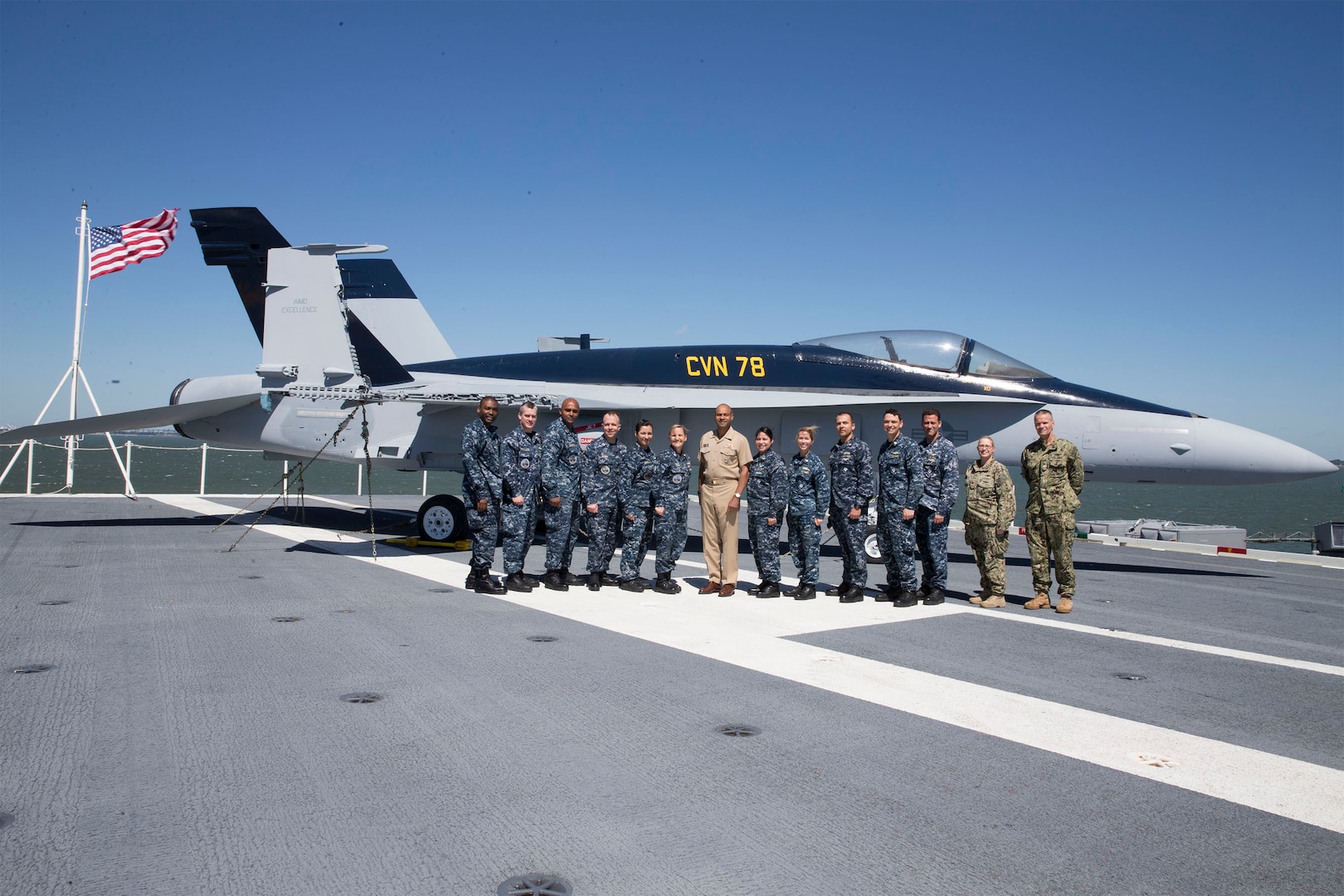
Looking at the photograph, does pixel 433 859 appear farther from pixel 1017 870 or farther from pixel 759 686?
pixel 759 686

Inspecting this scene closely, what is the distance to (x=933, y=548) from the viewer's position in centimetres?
756

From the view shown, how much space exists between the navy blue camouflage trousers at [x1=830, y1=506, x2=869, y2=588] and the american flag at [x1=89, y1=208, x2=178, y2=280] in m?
17.9

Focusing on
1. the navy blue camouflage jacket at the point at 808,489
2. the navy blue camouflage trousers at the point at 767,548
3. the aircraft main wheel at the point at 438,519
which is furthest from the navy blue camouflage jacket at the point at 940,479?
the aircraft main wheel at the point at 438,519

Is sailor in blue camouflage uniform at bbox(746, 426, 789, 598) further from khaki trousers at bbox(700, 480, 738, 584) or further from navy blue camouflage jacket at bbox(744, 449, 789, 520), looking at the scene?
khaki trousers at bbox(700, 480, 738, 584)

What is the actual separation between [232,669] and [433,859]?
267 cm

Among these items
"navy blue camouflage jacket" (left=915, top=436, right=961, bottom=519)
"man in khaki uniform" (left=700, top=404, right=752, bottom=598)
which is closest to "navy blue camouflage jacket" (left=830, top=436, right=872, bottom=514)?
"navy blue camouflage jacket" (left=915, top=436, right=961, bottom=519)

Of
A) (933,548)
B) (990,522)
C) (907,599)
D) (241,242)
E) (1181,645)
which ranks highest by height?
(241,242)

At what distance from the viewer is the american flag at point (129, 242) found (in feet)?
60.1

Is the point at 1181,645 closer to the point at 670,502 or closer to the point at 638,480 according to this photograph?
the point at 670,502

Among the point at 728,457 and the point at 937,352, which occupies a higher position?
the point at 937,352

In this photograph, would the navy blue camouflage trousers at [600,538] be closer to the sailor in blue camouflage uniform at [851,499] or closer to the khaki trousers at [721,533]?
the khaki trousers at [721,533]

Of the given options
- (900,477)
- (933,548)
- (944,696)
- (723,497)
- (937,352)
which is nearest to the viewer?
(944,696)

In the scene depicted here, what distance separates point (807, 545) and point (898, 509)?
884 millimetres

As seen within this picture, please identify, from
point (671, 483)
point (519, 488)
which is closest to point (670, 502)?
point (671, 483)
